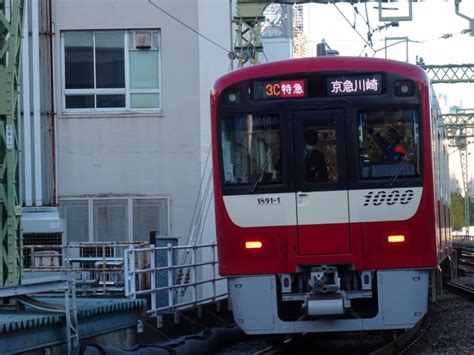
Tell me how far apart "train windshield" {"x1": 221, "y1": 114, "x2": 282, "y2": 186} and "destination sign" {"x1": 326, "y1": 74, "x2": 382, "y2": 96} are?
2.39 ft

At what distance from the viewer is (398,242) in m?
10.3

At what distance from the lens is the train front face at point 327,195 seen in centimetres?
1029

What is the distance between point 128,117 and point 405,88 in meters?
10.2

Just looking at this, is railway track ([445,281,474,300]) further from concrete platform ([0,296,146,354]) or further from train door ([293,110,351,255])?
concrete platform ([0,296,146,354])

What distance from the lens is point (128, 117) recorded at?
64.6 ft

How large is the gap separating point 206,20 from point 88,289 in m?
7.98

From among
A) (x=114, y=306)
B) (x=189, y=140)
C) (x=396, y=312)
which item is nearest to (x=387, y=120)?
(x=396, y=312)

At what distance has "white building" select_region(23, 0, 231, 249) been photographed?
1972 cm

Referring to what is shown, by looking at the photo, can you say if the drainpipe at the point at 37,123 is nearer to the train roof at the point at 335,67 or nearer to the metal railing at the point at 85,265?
the metal railing at the point at 85,265

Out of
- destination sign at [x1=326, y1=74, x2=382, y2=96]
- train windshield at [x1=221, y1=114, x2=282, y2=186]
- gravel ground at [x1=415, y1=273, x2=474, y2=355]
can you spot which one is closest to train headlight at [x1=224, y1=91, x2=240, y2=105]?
train windshield at [x1=221, y1=114, x2=282, y2=186]

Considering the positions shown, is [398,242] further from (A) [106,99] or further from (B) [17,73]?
(A) [106,99]

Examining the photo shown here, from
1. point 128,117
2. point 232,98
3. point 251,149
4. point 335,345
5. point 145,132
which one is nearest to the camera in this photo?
point 251,149

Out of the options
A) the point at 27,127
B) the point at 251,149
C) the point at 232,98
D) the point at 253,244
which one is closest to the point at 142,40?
the point at 27,127

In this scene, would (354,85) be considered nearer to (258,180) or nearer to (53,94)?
(258,180)
